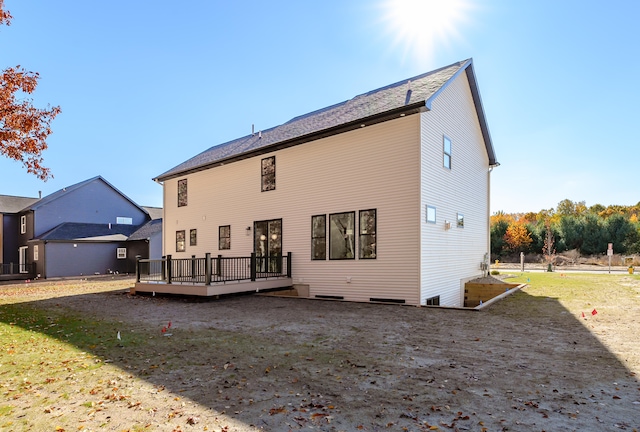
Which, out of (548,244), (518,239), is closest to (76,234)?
(518,239)

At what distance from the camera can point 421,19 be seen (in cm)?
1309

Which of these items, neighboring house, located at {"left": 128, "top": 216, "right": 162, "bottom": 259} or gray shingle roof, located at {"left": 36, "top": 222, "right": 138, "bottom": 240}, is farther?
neighboring house, located at {"left": 128, "top": 216, "right": 162, "bottom": 259}

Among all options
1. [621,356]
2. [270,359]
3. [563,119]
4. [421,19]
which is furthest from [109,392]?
[563,119]

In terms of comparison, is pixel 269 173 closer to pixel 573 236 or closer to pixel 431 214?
pixel 431 214

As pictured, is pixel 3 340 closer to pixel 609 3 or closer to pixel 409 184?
pixel 409 184

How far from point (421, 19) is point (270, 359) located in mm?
13201

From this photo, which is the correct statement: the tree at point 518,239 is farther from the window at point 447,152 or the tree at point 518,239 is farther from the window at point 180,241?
the window at point 180,241

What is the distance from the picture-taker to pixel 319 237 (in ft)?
42.4

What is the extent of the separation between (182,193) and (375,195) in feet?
39.8

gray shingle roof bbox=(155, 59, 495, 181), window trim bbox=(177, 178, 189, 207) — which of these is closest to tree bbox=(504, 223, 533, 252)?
gray shingle roof bbox=(155, 59, 495, 181)

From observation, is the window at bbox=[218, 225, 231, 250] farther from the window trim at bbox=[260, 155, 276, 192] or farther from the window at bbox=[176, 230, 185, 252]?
the window at bbox=[176, 230, 185, 252]

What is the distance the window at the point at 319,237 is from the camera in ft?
41.9

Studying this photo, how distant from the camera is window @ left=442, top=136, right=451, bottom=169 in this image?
12.5m

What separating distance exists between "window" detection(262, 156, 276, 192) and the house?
57.3ft
